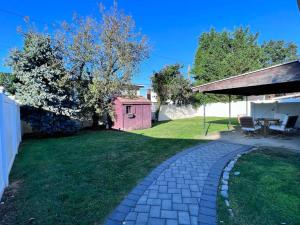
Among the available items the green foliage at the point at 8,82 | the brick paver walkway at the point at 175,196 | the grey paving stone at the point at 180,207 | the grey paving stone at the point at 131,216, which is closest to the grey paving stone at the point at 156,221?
the brick paver walkway at the point at 175,196

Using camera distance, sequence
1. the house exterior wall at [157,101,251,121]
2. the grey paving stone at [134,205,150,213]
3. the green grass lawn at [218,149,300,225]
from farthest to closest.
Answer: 1. the house exterior wall at [157,101,251,121]
2. the grey paving stone at [134,205,150,213]
3. the green grass lawn at [218,149,300,225]

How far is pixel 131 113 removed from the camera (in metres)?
13.5

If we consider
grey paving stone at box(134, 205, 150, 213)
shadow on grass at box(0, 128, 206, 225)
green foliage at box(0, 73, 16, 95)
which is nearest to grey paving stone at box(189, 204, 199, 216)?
grey paving stone at box(134, 205, 150, 213)

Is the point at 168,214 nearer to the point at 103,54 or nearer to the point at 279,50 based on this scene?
the point at 103,54

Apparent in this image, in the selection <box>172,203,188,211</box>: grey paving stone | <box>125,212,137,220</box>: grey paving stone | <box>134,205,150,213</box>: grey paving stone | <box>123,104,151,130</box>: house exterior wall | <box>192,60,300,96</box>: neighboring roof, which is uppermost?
<box>192,60,300,96</box>: neighboring roof

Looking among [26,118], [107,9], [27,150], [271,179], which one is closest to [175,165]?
[271,179]

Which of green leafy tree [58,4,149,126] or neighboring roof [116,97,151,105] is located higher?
green leafy tree [58,4,149,126]

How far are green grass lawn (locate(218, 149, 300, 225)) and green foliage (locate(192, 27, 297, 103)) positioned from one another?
690 inches

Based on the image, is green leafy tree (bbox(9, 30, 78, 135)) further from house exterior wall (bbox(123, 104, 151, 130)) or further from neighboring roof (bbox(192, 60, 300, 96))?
neighboring roof (bbox(192, 60, 300, 96))

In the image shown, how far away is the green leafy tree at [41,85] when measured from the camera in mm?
9570

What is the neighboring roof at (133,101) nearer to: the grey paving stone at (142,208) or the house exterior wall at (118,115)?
the house exterior wall at (118,115)

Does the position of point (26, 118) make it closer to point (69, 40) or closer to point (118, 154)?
point (69, 40)

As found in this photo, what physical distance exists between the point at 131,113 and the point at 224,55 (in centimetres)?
1536

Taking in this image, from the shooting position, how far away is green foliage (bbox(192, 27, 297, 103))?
869 inches
